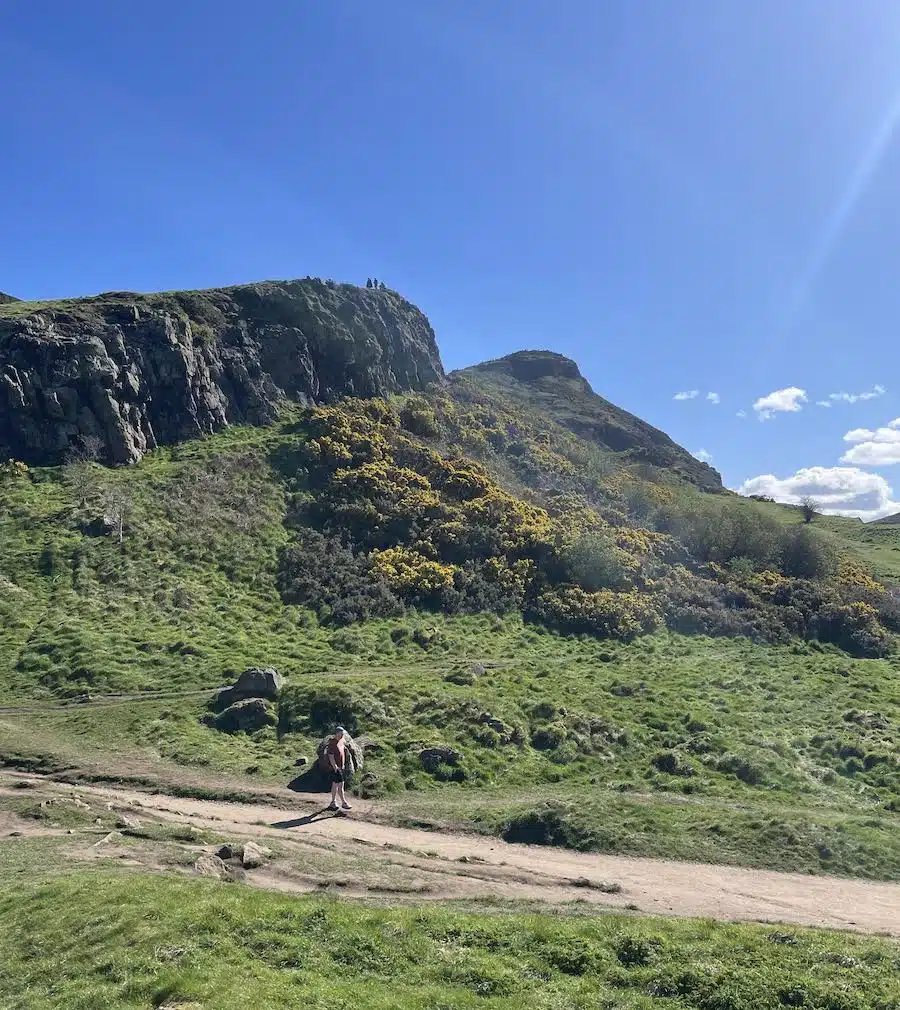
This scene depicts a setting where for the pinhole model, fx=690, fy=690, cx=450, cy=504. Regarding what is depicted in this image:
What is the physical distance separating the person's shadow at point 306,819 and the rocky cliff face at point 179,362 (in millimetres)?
41589

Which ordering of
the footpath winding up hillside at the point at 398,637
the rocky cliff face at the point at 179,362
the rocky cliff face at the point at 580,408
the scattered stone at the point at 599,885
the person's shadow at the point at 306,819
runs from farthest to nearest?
the rocky cliff face at the point at 580,408 → the rocky cliff face at the point at 179,362 → the person's shadow at the point at 306,819 → the footpath winding up hillside at the point at 398,637 → the scattered stone at the point at 599,885

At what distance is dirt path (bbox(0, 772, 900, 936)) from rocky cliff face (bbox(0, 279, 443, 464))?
40329mm

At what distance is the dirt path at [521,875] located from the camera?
1517cm

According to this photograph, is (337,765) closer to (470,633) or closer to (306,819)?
(306,819)

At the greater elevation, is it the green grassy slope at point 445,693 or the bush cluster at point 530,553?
the bush cluster at point 530,553

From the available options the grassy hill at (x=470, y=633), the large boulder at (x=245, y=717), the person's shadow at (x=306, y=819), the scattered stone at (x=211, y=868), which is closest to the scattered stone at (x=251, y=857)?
the scattered stone at (x=211, y=868)

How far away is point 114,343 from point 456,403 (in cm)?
4154

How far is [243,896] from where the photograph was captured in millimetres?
13320

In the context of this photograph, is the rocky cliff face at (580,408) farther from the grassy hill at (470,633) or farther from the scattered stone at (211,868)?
the scattered stone at (211,868)

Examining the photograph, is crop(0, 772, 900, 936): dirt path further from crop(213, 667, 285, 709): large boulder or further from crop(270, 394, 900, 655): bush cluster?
crop(270, 394, 900, 655): bush cluster

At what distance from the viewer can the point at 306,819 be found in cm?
2070

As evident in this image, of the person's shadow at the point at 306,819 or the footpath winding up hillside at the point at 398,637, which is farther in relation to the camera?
the person's shadow at the point at 306,819

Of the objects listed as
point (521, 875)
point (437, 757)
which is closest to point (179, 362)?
point (437, 757)

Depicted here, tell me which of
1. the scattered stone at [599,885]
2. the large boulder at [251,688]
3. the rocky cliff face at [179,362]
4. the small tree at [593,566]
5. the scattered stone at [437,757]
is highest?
the rocky cliff face at [179,362]
